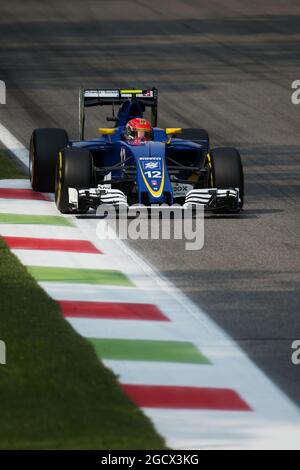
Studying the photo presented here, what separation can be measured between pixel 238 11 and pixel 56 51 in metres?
7.56

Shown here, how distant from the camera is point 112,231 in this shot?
1571 centimetres

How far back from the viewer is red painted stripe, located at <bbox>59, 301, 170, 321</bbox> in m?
11.9

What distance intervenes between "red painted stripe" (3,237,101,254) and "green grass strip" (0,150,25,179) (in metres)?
4.37

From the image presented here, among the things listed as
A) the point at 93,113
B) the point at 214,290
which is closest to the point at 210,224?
the point at 214,290

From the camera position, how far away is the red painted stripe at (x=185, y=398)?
9.44 meters

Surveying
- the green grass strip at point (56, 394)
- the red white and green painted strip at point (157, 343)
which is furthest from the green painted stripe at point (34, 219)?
the green grass strip at point (56, 394)

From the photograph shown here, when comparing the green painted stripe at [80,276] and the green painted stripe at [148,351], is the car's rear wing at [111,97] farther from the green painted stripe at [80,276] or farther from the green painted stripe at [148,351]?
the green painted stripe at [148,351]

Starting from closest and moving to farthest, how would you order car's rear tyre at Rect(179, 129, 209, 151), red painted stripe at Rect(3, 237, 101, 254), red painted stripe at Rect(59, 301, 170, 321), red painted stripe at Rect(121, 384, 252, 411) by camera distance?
red painted stripe at Rect(121, 384, 252, 411) → red painted stripe at Rect(59, 301, 170, 321) → red painted stripe at Rect(3, 237, 101, 254) → car's rear tyre at Rect(179, 129, 209, 151)

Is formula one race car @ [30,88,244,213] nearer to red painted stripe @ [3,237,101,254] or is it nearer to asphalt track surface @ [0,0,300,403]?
asphalt track surface @ [0,0,300,403]

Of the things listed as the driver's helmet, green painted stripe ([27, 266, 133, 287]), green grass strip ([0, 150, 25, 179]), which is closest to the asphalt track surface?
green painted stripe ([27, 266, 133, 287])

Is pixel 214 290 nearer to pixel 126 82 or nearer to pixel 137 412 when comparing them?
pixel 137 412

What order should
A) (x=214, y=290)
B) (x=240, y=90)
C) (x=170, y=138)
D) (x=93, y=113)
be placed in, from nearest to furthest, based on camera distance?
(x=214, y=290)
(x=170, y=138)
(x=93, y=113)
(x=240, y=90)

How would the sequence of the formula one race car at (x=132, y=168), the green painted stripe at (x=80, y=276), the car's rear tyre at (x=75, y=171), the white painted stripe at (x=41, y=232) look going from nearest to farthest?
the green painted stripe at (x=80, y=276), the white painted stripe at (x=41, y=232), the formula one race car at (x=132, y=168), the car's rear tyre at (x=75, y=171)

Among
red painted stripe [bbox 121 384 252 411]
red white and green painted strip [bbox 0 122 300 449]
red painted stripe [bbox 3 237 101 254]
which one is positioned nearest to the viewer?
red white and green painted strip [bbox 0 122 300 449]
